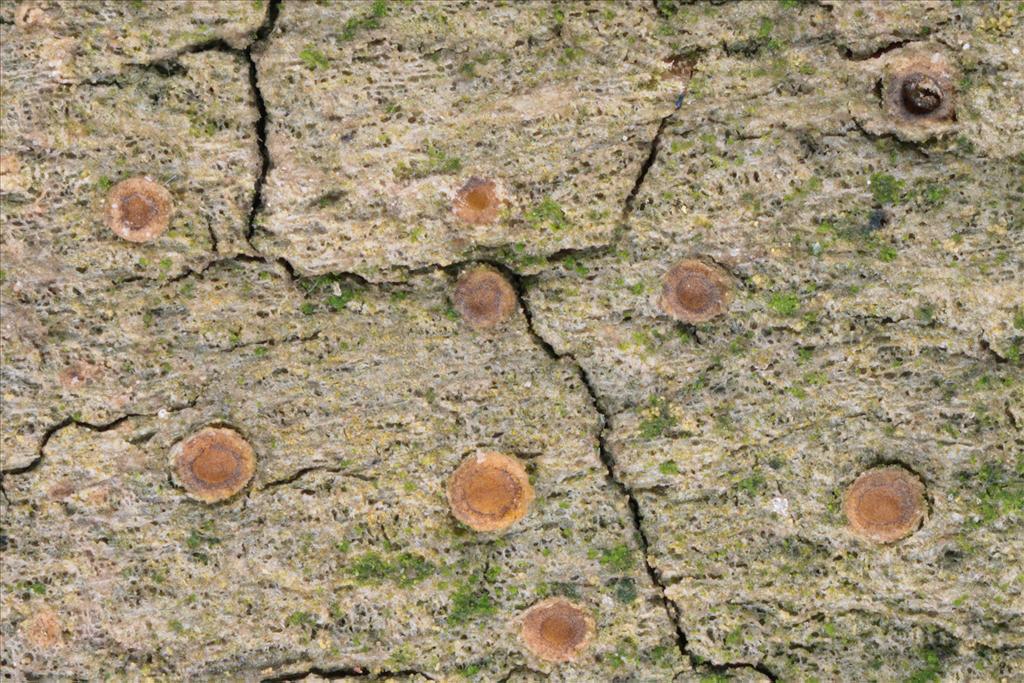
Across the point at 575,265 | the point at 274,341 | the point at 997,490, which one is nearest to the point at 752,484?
the point at 997,490

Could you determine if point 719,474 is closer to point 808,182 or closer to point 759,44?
point 808,182

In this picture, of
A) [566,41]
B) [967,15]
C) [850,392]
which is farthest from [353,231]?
[967,15]

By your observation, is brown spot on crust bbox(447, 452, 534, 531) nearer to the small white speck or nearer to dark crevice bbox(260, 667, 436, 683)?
dark crevice bbox(260, 667, 436, 683)

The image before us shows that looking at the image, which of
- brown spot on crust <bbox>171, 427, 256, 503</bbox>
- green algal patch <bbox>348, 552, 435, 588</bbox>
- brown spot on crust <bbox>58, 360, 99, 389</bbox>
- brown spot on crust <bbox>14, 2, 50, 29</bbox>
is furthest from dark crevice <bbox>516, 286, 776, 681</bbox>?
brown spot on crust <bbox>14, 2, 50, 29</bbox>

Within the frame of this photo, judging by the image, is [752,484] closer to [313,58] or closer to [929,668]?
[929,668]

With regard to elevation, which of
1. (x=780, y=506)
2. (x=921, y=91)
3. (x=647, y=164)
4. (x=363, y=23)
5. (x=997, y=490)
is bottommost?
(x=780, y=506)

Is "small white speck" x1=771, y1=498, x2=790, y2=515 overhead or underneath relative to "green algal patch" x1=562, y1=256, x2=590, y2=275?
underneath
